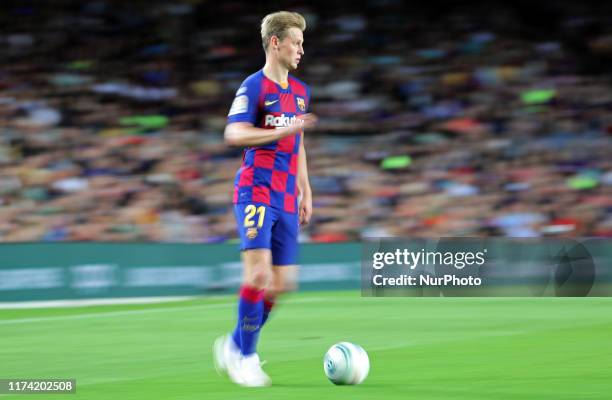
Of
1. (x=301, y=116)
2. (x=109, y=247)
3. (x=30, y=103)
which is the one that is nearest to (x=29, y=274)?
(x=109, y=247)

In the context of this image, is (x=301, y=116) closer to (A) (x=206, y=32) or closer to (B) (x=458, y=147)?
(B) (x=458, y=147)

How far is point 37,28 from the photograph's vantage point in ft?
68.2

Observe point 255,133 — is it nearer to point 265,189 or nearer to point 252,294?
point 265,189

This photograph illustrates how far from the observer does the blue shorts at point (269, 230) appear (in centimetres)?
713

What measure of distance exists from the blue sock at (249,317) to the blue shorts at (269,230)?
27 cm

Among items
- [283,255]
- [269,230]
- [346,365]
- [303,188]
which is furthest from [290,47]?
Answer: [346,365]

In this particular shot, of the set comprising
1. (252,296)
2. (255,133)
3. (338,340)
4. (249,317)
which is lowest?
(338,340)

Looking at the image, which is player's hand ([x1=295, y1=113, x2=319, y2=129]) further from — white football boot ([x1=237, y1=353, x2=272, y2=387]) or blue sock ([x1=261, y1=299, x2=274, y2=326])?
white football boot ([x1=237, y1=353, x2=272, y2=387])

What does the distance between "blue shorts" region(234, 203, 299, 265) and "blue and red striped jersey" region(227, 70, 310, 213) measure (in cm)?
5

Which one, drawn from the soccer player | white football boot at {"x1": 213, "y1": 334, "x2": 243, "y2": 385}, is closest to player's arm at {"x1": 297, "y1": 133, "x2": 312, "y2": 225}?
the soccer player

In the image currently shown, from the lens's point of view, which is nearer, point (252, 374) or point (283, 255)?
point (252, 374)

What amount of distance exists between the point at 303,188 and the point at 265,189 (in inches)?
21.4

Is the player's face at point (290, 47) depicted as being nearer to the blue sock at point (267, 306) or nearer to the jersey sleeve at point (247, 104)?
the jersey sleeve at point (247, 104)

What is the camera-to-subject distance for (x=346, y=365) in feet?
23.3
